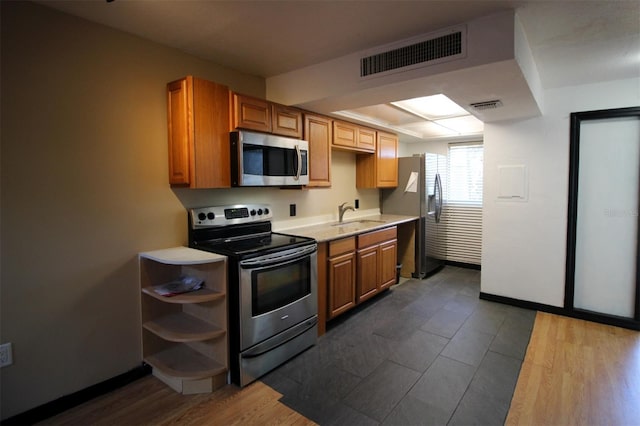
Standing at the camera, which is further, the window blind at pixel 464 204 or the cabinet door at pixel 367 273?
the window blind at pixel 464 204

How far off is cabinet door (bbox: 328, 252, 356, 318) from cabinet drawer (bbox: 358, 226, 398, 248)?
0.22 m

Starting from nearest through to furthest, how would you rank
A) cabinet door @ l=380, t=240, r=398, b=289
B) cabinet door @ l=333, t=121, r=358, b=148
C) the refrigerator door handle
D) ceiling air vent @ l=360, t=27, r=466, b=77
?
ceiling air vent @ l=360, t=27, r=466, b=77 < cabinet door @ l=333, t=121, r=358, b=148 < cabinet door @ l=380, t=240, r=398, b=289 < the refrigerator door handle

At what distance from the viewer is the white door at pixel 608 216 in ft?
10.8

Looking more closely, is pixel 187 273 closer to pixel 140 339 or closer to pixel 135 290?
pixel 135 290

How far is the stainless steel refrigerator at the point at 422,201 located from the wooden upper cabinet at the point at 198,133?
310 cm

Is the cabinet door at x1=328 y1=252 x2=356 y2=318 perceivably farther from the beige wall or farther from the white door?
the white door

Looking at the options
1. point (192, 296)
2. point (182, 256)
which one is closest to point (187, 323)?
point (192, 296)

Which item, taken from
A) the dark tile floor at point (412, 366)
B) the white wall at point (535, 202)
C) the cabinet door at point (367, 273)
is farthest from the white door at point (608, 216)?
the cabinet door at point (367, 273)

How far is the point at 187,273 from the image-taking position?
2.67 metres

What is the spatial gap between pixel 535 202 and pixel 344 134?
87.5 inches

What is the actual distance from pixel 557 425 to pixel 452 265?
12.6ft

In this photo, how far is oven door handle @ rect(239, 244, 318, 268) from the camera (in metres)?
2.38

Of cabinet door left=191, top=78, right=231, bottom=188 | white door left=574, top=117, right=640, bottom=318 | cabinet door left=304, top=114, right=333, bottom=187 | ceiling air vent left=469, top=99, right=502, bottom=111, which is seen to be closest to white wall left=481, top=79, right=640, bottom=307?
white door left=574, top=117, right=640, bottom=318

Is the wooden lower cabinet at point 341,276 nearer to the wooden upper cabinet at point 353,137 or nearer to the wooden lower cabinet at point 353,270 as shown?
the wooden lower cabinet at point 353,270
